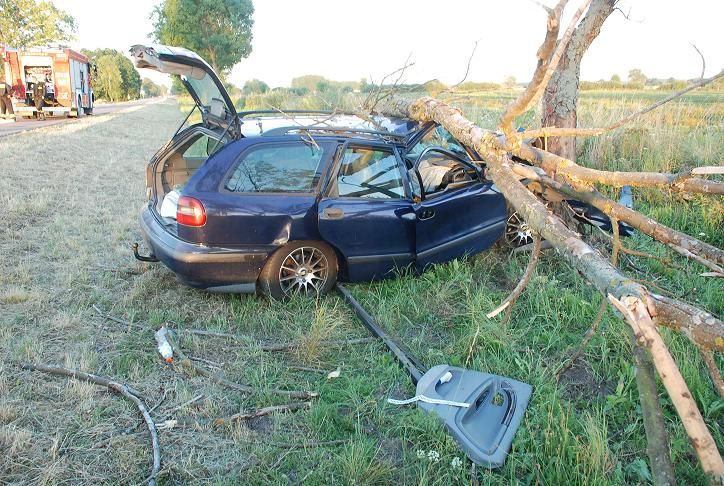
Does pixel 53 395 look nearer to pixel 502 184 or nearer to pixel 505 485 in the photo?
pixel 505 485

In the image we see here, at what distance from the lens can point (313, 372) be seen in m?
3.66

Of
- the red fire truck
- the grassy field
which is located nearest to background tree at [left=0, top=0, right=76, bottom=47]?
the red fire truck

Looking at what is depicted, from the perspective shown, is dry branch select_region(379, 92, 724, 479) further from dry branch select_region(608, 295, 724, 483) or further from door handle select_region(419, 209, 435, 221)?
door handle select_region(419, 209, 435, 221)

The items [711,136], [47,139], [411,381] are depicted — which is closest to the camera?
[411,381]

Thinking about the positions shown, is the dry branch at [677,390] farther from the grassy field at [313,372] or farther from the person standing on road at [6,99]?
the person standing on road at [6,99]

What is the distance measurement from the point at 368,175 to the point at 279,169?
80 cm

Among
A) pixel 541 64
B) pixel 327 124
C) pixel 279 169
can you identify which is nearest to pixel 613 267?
pixel 541 64

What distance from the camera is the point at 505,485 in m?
2.67

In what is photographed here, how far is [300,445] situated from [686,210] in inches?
237

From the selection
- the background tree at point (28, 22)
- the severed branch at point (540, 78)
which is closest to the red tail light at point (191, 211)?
the severed branch at point (540, 78)

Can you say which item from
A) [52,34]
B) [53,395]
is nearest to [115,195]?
[53,395]

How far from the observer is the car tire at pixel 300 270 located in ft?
14.7

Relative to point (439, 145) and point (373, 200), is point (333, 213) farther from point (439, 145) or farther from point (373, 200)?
point (439, 145)

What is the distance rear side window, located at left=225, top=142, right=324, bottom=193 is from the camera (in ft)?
14.3
